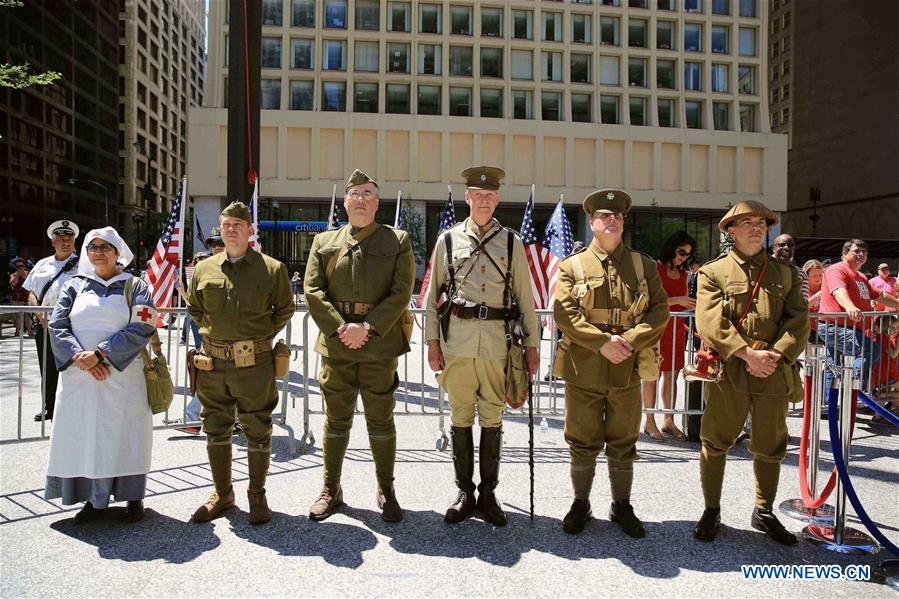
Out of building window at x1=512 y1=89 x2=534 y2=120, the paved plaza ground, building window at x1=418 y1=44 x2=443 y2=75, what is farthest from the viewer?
building window at x1=512 y1=89 x2=534 y2=120

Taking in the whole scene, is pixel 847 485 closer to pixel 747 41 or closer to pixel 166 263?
pixel 166 263

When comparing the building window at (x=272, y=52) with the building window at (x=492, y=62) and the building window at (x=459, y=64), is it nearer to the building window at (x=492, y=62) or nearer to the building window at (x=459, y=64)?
the building window at (x=459, y=64)

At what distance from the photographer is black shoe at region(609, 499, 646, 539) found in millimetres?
4160

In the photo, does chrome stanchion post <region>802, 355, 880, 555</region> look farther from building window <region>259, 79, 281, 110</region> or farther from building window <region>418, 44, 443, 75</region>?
building window <region>418, 44, 443, 75</region>

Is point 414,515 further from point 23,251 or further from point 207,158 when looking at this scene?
point 23,251

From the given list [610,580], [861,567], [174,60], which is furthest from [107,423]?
[174,60]

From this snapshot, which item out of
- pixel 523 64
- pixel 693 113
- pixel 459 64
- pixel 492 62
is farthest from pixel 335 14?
pixel 693 113

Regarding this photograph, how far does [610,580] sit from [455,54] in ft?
152

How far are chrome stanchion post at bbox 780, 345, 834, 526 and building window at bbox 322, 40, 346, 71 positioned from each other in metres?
44.4

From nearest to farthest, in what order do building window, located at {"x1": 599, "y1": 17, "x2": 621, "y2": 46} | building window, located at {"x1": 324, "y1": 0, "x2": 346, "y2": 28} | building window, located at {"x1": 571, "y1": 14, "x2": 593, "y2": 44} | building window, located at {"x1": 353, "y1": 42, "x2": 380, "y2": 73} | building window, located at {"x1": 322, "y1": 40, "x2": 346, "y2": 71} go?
building window, located at {"x1": 322, "y1": 40, "x2": 346, "y2": 71} → building window, located at {"x1": 324, "y1": 0, "x2": 346, "y2": 28} → building window, located at {"x1": 353, "y1": 42, "x2": 380, "y2": 73} → building window, located at {"x1": 571, "y1": 14, "x2": 593, "y2": 44} → building window, located at {"x1": 599, "y1": 17, "x2": 621, "y2": 46}

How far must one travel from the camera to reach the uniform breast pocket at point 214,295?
14.3ft

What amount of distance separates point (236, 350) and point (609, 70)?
157ft

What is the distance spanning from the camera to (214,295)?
4383 mm

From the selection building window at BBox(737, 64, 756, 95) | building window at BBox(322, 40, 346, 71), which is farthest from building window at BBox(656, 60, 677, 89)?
building window at BBox(322, 40, 346, 71)
